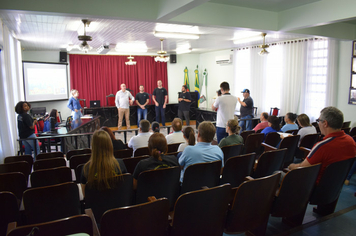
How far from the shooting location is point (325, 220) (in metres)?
2.58

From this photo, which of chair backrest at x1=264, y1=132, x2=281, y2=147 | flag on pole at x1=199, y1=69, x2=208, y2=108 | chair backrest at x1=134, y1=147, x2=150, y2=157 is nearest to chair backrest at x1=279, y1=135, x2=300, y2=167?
chair backrest at x1=264, y1=132, x2=281, y2=147

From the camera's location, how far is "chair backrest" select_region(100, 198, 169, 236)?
1515 mm

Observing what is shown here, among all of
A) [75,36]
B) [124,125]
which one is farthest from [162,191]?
[124,125]

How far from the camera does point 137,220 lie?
1.59 metres

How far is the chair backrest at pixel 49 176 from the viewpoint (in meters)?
2.47

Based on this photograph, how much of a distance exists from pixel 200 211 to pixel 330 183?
151cm

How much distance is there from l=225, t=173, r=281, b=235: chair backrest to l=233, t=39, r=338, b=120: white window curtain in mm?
6115

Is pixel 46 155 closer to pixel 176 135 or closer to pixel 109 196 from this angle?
pixel 176 135

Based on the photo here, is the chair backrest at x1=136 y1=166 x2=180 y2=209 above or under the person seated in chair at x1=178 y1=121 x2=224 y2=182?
under

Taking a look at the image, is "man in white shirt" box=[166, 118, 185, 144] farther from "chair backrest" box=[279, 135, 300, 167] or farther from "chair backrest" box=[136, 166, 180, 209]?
"chair backrest" box=[136, 166, 180, 209]

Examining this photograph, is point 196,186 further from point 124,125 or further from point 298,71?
point 124,125

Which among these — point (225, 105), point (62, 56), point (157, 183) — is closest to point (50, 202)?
point (157, 183)

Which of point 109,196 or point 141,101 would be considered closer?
point 109,196

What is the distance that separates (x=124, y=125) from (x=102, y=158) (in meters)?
8.74
